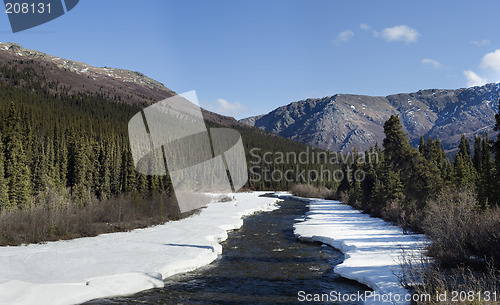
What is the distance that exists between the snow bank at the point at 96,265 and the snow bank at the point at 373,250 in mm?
8060

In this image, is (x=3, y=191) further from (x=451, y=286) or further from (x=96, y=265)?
(x=451, y=286)

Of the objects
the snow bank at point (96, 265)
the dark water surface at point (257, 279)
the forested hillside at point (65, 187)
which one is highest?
the forested hillside at point (65, 187)

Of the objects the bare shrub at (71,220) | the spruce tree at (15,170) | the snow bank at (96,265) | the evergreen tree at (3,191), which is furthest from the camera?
the spruce tree at (15,170)

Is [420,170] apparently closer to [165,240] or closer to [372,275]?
[372,275]

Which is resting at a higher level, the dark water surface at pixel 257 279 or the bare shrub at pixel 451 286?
the bare shrub at pixel 451 286

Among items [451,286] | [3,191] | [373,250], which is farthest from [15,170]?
[451,286]

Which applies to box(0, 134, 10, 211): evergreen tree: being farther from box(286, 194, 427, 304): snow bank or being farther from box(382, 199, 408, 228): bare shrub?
box(382, 199, 408, 228): bare shrub

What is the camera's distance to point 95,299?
12.9 m

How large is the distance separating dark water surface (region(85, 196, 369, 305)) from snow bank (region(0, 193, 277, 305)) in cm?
70

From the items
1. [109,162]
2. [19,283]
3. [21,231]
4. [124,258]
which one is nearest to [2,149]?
[21,231]

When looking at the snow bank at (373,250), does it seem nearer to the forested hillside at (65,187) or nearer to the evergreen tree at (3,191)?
the forested hillside at (65,187)

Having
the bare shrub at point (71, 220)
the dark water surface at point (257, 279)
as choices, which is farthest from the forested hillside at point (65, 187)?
the dark water surface at point (257, 279)

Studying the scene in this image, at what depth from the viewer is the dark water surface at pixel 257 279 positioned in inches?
521

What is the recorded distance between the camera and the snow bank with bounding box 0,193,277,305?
12.5 m
